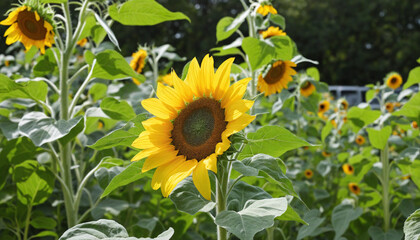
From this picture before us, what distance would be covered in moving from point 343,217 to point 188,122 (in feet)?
3.64

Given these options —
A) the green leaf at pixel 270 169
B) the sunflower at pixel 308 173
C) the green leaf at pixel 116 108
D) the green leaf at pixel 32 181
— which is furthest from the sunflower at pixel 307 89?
the green leaf at pixel 270 169

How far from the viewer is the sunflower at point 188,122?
2.91ft

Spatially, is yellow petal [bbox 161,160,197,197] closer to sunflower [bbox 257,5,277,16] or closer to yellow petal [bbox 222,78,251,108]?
yellow petal [bbox 222,78,251,108]

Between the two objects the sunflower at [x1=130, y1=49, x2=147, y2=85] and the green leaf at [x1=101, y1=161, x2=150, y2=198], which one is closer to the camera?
the green leaf at [x1=101, y1=161, x2=150, y2=198]

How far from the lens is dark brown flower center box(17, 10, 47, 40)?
A: 145 centimetres

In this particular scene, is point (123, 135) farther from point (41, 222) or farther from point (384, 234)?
point (384, 234)

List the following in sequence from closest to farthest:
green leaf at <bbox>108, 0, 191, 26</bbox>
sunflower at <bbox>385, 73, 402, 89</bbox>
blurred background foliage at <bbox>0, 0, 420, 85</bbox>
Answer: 1. green leaf at <bbox>108, 0, 191, 26</bbox>
2. sunflower at <bbox>385, 73, 402, 89</bbox>
3. blurred background foliage at <bbox>0, 0, 420, 85</bbox>

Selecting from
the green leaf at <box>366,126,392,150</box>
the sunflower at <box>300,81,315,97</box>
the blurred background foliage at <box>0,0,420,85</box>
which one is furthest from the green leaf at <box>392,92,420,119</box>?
the blurred background foliage at <box>0,0,420,85</box>

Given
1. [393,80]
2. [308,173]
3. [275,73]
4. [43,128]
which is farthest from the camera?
[393,80]

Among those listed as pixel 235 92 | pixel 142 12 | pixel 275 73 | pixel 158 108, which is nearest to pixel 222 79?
pixel 235 92

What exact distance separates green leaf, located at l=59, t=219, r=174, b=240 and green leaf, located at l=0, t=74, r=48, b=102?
2.19 feet

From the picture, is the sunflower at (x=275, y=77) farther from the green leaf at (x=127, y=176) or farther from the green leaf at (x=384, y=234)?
the green leaf at (x=127, y=176)

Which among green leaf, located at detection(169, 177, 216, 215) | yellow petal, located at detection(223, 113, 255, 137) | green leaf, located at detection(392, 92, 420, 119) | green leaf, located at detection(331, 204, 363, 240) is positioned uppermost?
yellow petal, located at detection(223, 113, 255, 137)

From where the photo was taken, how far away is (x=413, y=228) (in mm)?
896
